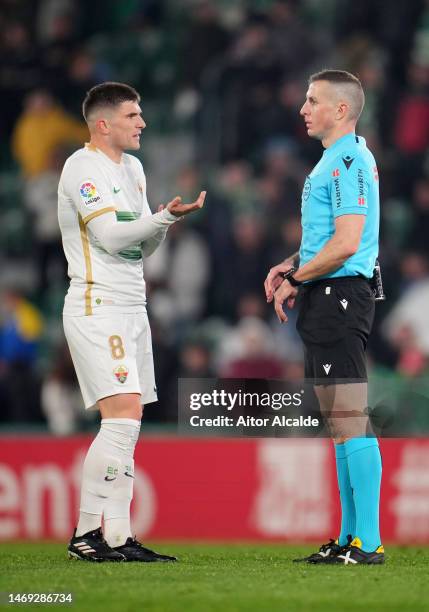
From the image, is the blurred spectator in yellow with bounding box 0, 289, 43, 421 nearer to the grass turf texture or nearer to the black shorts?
the grass turf texture

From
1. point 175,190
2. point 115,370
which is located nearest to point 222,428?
point 115,370

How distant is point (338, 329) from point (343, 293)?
0.55ft

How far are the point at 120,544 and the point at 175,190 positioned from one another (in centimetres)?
767

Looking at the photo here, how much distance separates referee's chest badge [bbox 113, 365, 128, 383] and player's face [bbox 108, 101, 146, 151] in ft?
3.65

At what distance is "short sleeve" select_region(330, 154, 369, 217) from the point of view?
5.70m

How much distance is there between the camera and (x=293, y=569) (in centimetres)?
572

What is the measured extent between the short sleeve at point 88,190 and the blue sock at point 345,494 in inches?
62.2

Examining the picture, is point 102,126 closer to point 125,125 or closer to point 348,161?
point 125,125

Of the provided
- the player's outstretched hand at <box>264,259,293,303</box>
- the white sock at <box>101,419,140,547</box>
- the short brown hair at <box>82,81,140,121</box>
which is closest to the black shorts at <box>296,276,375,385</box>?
the player's outstretched hand at <box>264,259,293,303</box>

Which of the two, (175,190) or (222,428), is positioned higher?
(175,190)

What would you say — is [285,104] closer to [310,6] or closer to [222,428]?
[310,6]

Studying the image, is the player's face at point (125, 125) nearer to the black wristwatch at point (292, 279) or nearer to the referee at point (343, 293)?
the referee at point (343, 293)

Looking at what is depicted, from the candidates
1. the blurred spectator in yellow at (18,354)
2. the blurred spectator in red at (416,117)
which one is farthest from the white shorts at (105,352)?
the blurred spectator in red at (416,117)

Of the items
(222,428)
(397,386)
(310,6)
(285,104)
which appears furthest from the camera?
(310,6)
